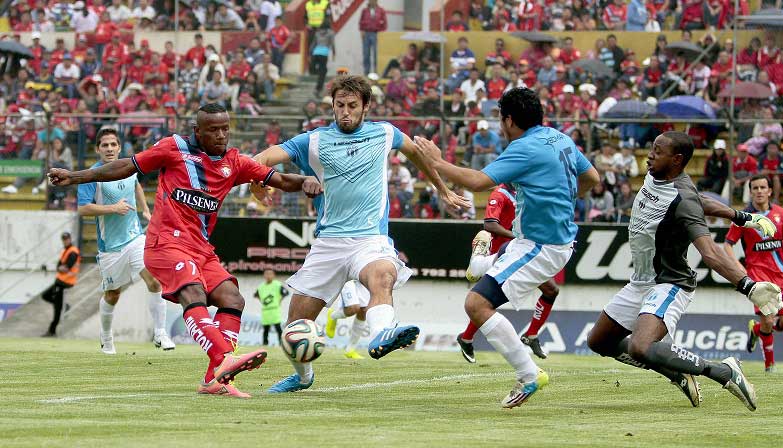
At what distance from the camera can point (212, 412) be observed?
32.6 feet

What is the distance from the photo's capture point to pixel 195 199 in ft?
38.2

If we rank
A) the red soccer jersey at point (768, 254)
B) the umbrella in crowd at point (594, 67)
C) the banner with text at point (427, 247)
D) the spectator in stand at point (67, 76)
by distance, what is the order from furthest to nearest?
the spectator in stand at point (67, 76)
the umbrella in crowd at point (594, 67)
the banner with text at point (427, 247)
the red soccer jersey at point (768, 254)

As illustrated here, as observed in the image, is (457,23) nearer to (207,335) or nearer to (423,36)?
(423,36)

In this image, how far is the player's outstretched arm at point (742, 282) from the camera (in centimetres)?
1034

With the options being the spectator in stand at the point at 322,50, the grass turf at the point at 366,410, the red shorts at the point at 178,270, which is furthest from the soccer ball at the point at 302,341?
the spectator in stand at the point at 322,50

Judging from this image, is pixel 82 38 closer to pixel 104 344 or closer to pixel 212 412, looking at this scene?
pixel 104 344

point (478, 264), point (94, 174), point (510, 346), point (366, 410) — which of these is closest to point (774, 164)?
point (478, 264)

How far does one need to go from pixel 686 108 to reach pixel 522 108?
1518 centimetres

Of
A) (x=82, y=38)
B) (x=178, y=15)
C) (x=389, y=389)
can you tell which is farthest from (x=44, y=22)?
(x=389, y=389)

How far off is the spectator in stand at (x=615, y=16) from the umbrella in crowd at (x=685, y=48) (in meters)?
1.77

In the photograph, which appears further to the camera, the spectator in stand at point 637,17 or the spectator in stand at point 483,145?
the spectator in stand at point 637,17

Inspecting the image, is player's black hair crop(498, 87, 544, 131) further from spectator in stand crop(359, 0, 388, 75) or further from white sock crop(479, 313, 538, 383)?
spectator in stand crop(359, 0, 388, 75)

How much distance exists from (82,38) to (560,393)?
24.2m

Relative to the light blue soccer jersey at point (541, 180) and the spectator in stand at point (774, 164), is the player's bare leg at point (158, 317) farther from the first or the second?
the spectator in stand at point (774, 164)
